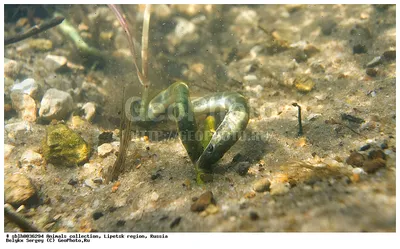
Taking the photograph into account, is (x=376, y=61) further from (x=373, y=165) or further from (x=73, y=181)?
(x=73, y=181)

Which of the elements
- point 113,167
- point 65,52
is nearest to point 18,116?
point 65,52

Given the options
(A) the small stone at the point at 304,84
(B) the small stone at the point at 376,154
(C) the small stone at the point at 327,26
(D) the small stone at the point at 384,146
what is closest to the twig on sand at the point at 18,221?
(B) the small stone at the point at 376,154

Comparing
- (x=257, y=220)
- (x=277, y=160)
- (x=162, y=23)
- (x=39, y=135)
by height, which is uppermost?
(x=162, y=23)

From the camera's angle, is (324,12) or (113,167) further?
(324,12)

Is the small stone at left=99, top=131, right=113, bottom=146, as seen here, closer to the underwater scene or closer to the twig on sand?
the underwater scene

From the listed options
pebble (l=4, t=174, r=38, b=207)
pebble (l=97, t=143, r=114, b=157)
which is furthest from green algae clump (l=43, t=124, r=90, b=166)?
pebble (l=4, t=174, r=38, b=207)

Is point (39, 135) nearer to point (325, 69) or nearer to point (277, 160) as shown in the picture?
point (277, 160)
